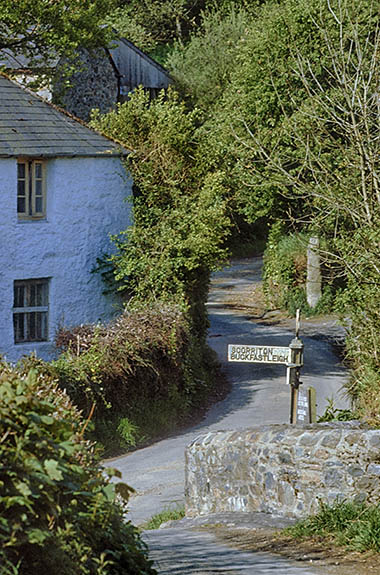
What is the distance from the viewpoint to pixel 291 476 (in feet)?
38.2

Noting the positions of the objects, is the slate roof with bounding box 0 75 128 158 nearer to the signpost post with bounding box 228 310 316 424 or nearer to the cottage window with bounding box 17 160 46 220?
the cottage window with bounding box 17 160 46 220

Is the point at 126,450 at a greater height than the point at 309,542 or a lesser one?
lesser

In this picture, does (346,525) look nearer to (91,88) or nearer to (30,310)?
(30,310)

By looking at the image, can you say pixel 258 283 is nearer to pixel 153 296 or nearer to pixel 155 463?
pixel 153 296

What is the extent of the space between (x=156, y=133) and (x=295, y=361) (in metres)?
11.8

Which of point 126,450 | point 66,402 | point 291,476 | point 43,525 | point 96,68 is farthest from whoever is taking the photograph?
point 96,68

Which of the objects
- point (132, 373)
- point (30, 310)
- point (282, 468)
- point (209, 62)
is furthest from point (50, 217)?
point (209, 62)

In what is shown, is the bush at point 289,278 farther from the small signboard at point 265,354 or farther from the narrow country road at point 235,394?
the small signboard at point 265,354

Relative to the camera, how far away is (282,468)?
462 inches

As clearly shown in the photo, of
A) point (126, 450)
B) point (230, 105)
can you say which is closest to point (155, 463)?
point (126, 450)

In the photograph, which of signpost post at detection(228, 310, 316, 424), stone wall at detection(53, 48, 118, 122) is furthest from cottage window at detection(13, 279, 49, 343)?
stone wall at detection(53, 48, 118, 122)

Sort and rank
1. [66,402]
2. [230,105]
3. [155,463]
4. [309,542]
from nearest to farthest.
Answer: [66,402] < [309,542] < [155,463] < [230,105]

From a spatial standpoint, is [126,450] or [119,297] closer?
[126,450]

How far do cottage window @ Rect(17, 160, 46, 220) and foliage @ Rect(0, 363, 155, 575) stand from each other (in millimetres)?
19456
